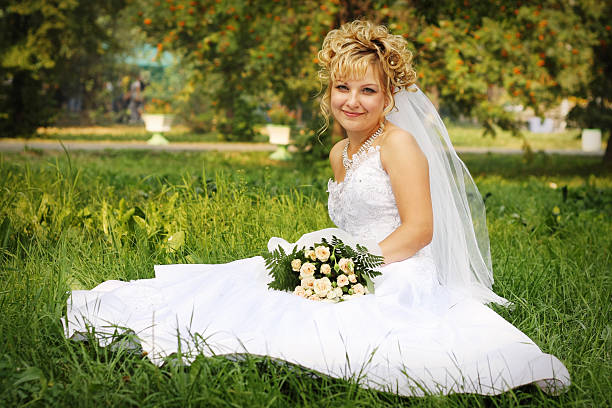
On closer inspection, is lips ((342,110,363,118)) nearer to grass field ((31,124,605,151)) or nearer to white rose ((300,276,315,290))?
white rose ((300,276,315,290))

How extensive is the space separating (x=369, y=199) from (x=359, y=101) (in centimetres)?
47

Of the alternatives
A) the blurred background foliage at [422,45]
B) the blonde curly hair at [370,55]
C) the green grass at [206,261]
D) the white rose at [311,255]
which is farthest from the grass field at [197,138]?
the white rose at [311,255]

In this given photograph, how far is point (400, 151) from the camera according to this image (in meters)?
2.92

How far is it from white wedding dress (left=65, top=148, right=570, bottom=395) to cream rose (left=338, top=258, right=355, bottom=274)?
142mm

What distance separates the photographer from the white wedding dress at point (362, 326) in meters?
2.40

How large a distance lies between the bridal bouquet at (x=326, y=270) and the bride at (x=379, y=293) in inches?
3.0

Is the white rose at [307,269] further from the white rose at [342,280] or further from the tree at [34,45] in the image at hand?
the tree at [34,45]

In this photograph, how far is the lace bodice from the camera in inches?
119

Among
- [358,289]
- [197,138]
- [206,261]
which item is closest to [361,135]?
[358,289]

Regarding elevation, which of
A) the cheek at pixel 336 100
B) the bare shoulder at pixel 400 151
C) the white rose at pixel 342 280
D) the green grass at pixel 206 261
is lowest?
the green grass at pixel 206 261

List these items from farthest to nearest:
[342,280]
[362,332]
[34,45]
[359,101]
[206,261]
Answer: [34,45], [206,261], [359,101], [342,280], [362,332]

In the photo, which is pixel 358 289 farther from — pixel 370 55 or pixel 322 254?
pixel 370 55

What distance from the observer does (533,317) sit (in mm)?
3227

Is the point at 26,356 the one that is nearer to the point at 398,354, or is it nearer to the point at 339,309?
the point at 339,309
